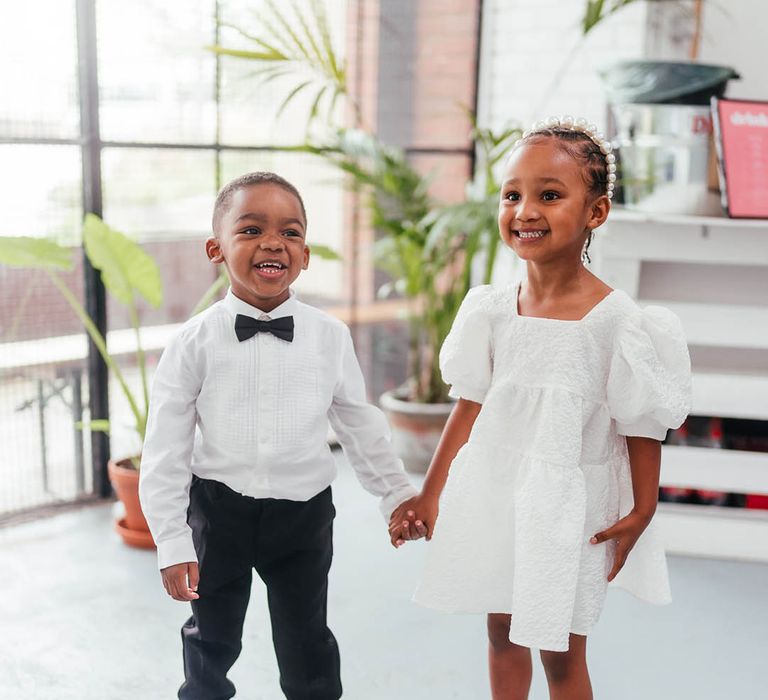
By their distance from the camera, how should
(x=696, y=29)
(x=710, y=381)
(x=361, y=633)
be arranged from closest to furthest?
(x=361, y=633) → (x=710, y=381) → (x=696, y=29)

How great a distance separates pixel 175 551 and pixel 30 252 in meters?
1.26

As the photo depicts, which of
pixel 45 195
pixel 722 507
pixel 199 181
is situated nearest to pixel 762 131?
pixel 722 507

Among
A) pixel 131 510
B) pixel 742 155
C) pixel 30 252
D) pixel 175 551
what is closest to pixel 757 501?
pixel 742 155

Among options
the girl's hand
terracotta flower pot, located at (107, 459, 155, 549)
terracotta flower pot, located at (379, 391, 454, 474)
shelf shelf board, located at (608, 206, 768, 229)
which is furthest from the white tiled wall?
the girl's hand

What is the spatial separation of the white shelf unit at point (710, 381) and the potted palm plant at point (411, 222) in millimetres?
499

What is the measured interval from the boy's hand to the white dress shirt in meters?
0.01

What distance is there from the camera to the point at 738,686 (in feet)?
6.75

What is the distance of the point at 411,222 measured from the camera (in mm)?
3371

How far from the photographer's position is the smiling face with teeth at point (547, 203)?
4.54 feet

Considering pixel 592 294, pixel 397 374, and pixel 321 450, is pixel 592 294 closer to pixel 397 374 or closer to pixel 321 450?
pixel 321 450

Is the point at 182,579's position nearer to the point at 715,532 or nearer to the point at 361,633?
the point at 361,633

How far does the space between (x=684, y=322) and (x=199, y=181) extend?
1.64 m

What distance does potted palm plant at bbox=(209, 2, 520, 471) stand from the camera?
3045mm

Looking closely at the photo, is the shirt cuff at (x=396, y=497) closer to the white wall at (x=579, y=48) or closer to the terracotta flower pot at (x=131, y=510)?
the terracotta flower pot at (x=131, y=510)
